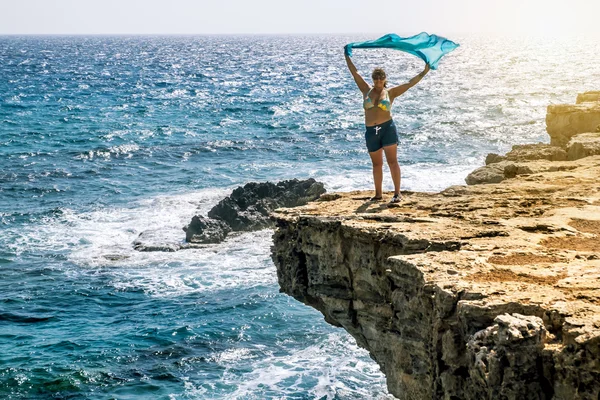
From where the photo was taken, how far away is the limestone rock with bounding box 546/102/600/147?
60.6ft

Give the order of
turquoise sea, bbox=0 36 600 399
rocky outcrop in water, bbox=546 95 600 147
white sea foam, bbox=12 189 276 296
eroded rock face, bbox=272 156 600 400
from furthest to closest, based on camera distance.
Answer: white sea foam, bbox=12 189 276 296, rocky outcrop in water, bbox=546 95 600 147, turquoise sea, bbox=0 36 600 399, eroded rock face, bbox=272 156 600 400

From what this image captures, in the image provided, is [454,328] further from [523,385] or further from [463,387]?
[523,385]

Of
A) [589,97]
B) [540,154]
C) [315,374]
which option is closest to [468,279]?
[315,374]

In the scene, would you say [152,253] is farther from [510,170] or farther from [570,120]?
[510,170]

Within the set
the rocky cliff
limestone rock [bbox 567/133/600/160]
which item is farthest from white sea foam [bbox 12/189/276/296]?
the rocky cliff

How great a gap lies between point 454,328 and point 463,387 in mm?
508

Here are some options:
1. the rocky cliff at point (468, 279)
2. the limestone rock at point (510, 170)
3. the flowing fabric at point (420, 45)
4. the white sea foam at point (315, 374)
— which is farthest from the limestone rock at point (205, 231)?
the flowing fabric at point (420, 45)

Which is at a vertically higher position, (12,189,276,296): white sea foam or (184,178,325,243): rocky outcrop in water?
(184,178,325,243): rocky outcrop in water

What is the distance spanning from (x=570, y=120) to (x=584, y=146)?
15.1 ft

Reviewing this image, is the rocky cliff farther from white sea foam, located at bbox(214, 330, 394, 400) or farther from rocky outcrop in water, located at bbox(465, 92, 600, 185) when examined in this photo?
white sea foam, located at bbox(214, 330, 394, 400)

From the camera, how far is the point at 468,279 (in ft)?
23.9

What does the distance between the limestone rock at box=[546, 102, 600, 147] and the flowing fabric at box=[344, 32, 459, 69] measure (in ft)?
25.2

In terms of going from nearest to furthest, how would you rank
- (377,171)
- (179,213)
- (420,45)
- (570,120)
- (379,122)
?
(379,122) < (377,171) < (420,45) < (570,120) < (179,213)

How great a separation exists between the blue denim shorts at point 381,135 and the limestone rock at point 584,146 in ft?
15.7
